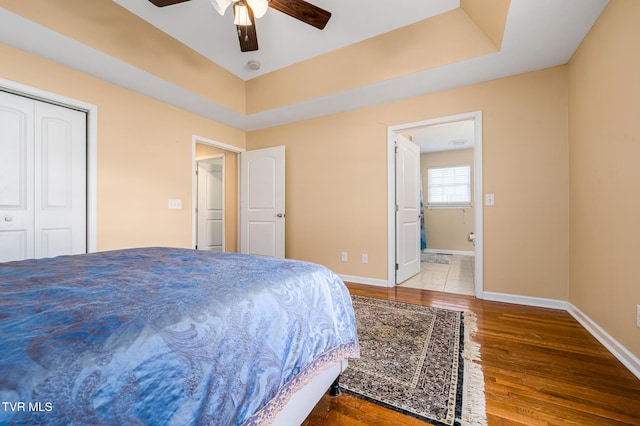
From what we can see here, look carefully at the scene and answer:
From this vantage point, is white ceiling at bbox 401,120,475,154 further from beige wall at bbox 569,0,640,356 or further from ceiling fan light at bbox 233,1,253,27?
ceiling fan light at bbox 233,1,253,27

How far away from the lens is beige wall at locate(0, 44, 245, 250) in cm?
244

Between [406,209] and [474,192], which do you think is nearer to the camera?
[474,192]

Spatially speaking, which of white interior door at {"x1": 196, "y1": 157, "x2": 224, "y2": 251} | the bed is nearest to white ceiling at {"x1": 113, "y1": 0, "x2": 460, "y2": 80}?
the bed

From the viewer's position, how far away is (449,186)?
6.34 metres

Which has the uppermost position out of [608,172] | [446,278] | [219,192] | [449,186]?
[449,186]

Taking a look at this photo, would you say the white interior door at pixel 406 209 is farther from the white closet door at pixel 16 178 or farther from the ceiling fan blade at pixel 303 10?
the white closet door at pixel 16 178

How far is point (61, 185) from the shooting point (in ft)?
8.17

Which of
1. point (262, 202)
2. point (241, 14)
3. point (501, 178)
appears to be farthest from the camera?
point (262, 202)

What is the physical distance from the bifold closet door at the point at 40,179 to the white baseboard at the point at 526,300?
417 cm

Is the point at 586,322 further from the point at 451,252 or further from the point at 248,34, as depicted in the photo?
the point at 451,252

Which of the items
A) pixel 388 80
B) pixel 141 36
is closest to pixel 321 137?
pixel 388 80

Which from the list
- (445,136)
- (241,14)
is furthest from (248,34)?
(445,136)

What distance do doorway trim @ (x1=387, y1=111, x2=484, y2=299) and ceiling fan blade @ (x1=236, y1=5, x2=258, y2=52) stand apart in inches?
73.1

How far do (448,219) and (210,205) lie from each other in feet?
17.5
